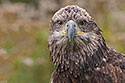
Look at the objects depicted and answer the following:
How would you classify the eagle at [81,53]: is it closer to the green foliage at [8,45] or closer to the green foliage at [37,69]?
the green foliage at [37,69]

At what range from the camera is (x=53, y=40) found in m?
4.53

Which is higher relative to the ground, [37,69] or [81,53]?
[37,69]

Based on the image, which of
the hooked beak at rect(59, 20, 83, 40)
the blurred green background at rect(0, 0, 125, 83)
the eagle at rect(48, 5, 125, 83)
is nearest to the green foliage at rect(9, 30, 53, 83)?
the blurred green background at rect(0, 0, 125, 83)

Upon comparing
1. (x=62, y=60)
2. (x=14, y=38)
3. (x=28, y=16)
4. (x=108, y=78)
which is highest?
(x=28, y=16)

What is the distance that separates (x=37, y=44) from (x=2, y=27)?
1.32 m

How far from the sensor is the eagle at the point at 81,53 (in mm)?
4391

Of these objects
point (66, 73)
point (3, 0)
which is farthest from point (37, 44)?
point (3, 0)

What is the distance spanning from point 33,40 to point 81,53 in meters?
5.11

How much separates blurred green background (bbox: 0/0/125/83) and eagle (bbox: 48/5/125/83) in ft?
10.4

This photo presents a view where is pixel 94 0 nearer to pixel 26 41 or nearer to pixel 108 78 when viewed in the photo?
pixel 26 41

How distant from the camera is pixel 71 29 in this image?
13.7 ft

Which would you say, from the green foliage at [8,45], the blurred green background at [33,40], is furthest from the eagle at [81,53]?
the green foliage at [8,45]

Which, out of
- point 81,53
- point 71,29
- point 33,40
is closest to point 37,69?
point 33,40

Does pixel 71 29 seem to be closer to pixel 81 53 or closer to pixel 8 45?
pixel 81 53
